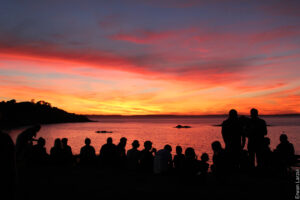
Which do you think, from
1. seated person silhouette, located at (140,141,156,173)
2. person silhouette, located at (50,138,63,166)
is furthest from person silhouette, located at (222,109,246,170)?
person silhouette, located at (50,138,63,166)

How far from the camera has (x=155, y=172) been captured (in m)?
9.77

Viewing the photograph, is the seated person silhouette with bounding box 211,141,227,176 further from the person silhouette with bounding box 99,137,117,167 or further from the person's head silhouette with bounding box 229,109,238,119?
the person silhouette with bounding box 99,137,117,167

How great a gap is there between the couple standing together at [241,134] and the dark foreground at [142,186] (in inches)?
31.6

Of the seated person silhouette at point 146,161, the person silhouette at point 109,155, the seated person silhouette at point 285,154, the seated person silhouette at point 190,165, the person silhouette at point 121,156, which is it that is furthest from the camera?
the person silhouette at point 121,156

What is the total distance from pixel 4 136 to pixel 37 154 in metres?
8.81

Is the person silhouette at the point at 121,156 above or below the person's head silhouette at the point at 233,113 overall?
below

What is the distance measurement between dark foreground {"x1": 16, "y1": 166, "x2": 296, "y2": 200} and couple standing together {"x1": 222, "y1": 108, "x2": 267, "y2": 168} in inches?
31.6

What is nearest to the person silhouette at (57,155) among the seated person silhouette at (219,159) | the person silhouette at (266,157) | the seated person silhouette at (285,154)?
the seated person silhouette at (219,159)

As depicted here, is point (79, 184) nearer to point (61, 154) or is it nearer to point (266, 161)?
point (61, 154)

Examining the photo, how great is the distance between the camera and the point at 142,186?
770cm

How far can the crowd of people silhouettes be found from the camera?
8602 millimetres

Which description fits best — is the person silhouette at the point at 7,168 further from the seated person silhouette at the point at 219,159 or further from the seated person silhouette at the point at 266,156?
the seated person silhouette at the point at 266,156

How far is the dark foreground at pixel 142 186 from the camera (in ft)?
22.1

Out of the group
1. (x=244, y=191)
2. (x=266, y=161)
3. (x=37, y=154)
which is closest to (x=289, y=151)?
(x=266, y=161)
